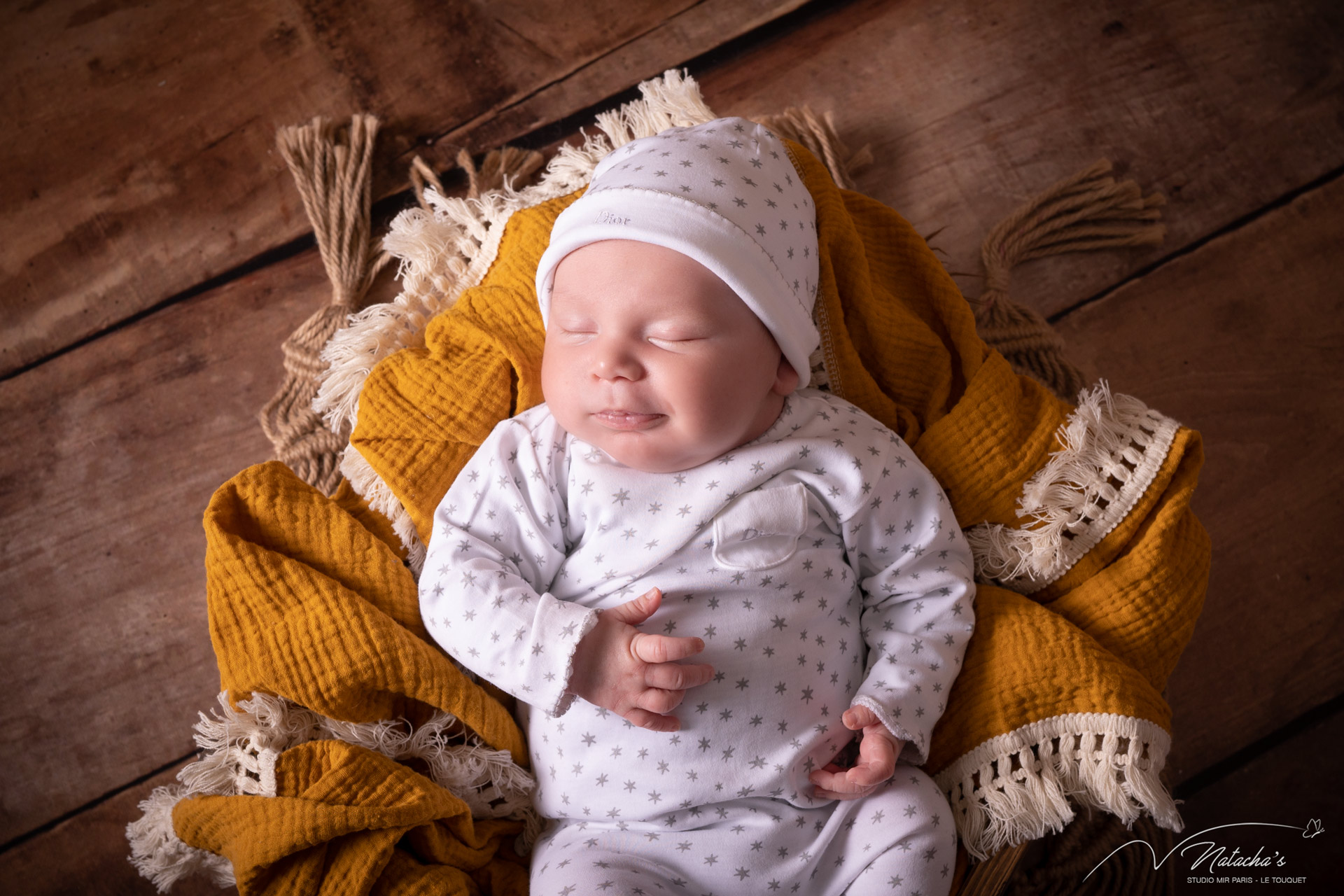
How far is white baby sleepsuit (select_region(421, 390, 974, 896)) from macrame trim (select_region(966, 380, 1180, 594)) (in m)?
0.10

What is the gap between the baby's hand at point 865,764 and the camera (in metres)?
0.92

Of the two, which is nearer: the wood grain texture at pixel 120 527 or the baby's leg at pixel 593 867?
the baby's leg at pixel 593 867

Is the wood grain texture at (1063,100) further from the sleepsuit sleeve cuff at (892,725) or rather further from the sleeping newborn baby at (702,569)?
the sleepsuit sleeve cuff at (892,725)

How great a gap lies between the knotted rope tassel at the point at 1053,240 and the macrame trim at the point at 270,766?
2.84ft

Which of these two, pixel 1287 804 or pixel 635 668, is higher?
pixel 635 668

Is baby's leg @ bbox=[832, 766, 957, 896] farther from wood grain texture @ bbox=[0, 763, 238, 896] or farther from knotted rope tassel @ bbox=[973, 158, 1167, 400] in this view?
wood grain texture @ bbox=[0, 763, 238, 896]

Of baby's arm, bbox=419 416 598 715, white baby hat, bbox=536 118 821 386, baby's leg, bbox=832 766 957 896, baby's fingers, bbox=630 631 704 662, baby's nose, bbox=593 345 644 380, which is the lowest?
baby's leg, bbox=832 766 957 896

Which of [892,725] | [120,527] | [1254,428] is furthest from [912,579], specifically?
[120,527]

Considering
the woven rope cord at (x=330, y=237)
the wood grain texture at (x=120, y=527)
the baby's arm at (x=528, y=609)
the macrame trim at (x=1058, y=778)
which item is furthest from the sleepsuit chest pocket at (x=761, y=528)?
the wood grain texture at (x=120, y=527)

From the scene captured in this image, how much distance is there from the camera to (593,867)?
3.01 feet

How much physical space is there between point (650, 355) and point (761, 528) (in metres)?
0.23

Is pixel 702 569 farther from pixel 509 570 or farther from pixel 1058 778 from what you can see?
pixel 1058 778

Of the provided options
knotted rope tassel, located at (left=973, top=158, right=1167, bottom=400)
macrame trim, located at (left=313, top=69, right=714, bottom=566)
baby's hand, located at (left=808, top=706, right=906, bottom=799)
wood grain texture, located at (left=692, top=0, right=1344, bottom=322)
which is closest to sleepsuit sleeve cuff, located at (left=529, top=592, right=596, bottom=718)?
baby's hand, located at (left=808, top=706, right=906, bottom=799)

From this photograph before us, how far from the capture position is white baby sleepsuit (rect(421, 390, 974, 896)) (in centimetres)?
94
